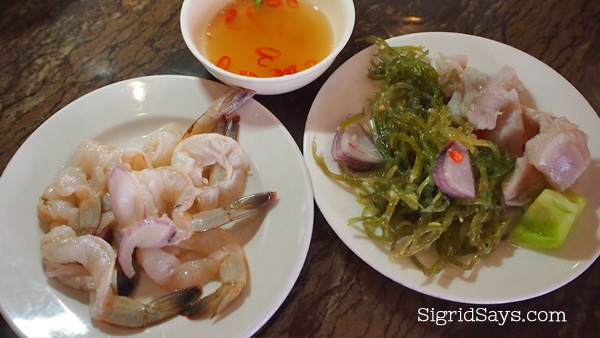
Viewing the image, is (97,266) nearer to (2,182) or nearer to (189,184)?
(189,184)

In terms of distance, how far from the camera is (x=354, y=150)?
5.49 feet

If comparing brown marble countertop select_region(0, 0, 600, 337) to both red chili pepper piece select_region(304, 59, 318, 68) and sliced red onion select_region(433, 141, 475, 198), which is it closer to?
red chili pepper piece select_region(304, 59, 318, 68)

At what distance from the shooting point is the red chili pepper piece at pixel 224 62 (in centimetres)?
189

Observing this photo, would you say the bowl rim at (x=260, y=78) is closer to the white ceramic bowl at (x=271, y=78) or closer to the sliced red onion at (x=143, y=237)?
the white ceramic bowl at (x=271, y=78)

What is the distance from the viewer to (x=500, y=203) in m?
1.57

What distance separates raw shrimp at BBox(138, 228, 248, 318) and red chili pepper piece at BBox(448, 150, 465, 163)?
76 cm

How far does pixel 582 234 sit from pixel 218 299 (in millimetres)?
1226

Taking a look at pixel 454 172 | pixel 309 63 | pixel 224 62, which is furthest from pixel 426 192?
pixel 224 62

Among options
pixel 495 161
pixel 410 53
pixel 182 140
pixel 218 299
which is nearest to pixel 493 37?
pixel 410 53

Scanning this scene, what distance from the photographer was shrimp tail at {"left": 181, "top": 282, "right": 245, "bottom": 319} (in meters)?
1.41

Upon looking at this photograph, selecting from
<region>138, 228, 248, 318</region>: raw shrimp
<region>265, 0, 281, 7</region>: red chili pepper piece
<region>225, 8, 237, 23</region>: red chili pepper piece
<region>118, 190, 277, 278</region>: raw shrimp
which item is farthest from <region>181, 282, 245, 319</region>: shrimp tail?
<region>265, 0, 281, 7</region>: red chili pepper piece

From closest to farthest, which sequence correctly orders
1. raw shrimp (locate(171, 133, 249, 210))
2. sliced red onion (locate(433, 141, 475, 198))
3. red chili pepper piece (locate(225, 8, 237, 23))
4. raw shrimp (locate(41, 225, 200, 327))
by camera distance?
raw shrimp (locate(41, 225, 200, 327)), sliced red onion (locate(433, 141, 475, 198)), raw shrimp (locate(171, 133, 249, 210)), red chili pepper piece (locate(225, 8, 237, 23))

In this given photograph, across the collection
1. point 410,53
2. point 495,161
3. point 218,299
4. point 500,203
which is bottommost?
point 218,299

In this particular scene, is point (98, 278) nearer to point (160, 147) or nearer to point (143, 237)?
point (143, 237)
